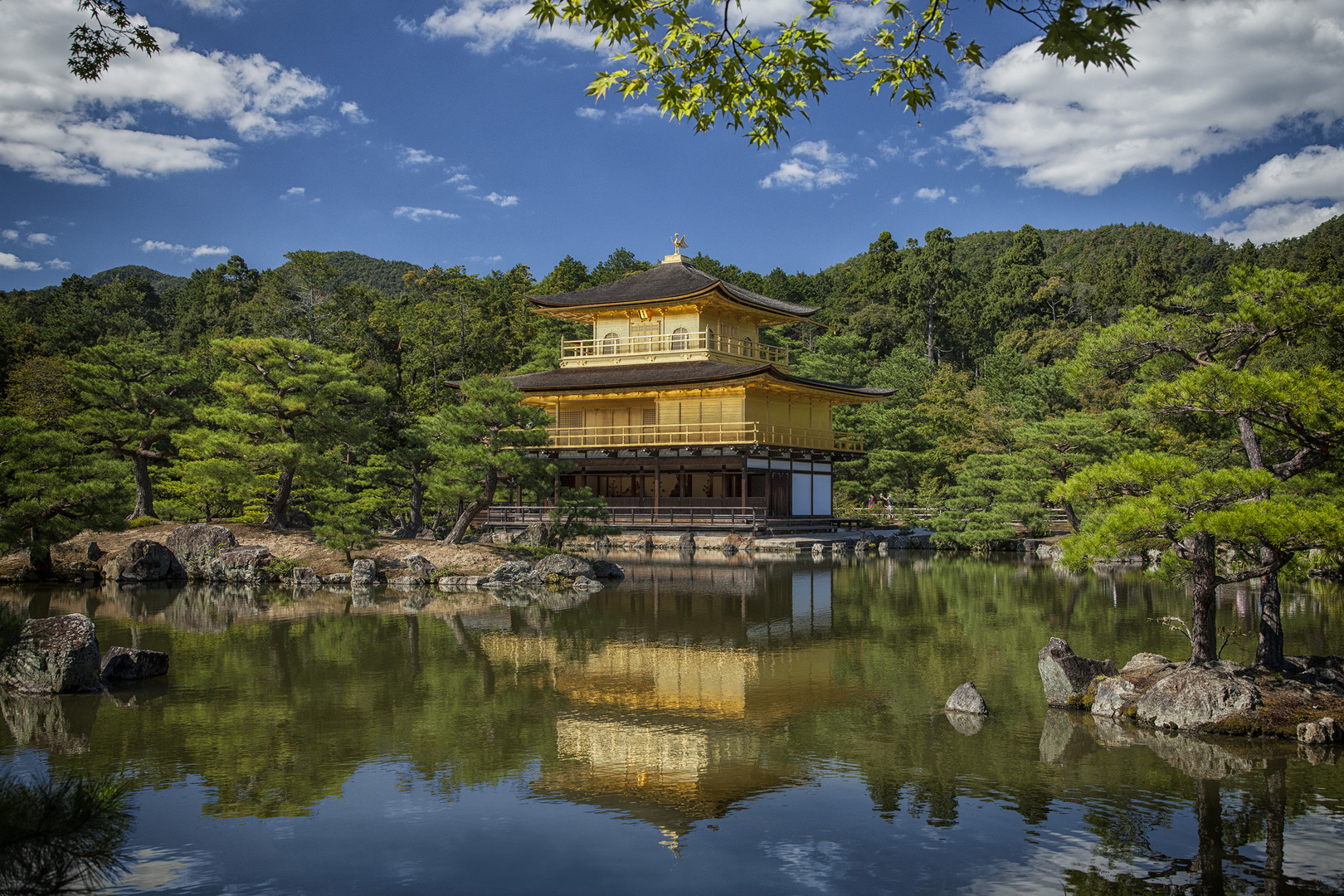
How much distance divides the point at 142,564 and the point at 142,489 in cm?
494

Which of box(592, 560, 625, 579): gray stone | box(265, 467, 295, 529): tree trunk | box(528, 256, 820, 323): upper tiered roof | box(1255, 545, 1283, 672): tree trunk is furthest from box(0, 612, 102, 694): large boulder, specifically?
box(528, 256, 820, 323): upper tiered roof

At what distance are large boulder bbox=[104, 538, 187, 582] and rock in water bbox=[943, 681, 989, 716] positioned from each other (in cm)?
1910

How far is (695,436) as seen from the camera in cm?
3180

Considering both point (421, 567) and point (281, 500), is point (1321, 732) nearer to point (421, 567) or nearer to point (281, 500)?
point (421, 567)

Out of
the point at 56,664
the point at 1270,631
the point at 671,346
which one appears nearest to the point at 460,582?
the point at 56,664

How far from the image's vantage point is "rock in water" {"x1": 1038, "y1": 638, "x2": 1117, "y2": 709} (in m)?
9.02

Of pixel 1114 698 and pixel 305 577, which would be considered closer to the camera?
pixel 1114 698

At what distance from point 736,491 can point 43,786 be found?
30.7 meters

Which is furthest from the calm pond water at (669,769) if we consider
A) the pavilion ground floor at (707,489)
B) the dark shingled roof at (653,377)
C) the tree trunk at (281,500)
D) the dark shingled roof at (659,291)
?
the dark shingled roof at (659,291)

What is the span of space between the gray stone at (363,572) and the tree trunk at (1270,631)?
55.1ft

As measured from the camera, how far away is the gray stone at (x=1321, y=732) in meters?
7.59

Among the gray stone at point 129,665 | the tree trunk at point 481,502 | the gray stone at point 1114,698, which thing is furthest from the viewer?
the tree trunk at point 481,502

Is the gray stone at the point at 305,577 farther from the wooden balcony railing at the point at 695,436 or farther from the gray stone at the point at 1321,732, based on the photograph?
the gray stone at the point at 1321,732

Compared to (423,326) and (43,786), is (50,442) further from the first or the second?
(423,326)
